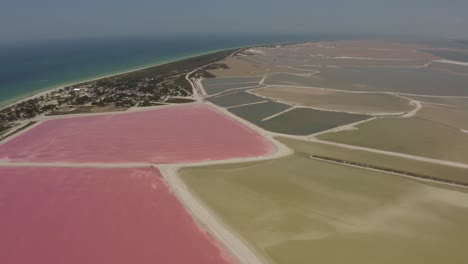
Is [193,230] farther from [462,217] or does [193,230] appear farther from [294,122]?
[294,122]

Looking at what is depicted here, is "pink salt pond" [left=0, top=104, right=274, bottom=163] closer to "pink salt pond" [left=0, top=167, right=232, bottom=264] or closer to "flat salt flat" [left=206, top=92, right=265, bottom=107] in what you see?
"pink salt pond" [left=0, top=167, right=232, bottom=264]

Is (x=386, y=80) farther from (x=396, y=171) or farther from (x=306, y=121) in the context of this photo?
(x=396, y=171)

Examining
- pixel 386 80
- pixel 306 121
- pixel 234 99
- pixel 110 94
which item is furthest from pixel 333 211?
pixel 386 80

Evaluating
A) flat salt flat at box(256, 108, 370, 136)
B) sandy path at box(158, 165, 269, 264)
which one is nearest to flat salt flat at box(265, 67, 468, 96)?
flat salt flat at box(256, 108, 370, 136)

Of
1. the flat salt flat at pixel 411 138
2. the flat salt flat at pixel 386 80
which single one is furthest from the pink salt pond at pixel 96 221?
the flat salt flat at pixel 386 80

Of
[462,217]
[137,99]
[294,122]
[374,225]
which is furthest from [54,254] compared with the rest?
[137,99]

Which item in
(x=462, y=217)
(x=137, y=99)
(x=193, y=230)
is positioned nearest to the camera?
(x=193, y=230)
